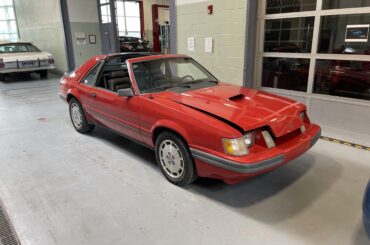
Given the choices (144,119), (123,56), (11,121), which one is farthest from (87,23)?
(144,119)

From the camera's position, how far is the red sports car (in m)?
2.37

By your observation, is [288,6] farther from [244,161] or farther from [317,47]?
[244,161]

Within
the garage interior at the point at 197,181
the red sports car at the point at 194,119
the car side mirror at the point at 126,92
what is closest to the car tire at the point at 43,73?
the garage interior at the point at 197,181

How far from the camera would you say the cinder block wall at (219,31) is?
5117mm

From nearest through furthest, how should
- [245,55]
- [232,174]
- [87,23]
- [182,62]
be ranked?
[232,174] → [182,62] → [245,55] → [87,23]

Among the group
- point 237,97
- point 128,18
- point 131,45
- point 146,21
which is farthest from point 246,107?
point 128,18

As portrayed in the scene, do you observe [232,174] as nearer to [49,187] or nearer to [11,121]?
[49,187]

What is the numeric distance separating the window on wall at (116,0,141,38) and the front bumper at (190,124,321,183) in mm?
19647

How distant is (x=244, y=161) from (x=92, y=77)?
268 centimetres

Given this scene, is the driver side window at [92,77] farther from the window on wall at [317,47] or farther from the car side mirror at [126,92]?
the window on wall at [317,47]

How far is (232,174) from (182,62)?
1911 mm

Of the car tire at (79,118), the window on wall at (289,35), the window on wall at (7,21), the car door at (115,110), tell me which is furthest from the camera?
the window on wall at (7,21)

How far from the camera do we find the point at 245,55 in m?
5.09

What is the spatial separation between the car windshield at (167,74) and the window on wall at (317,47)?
1.84 metres
